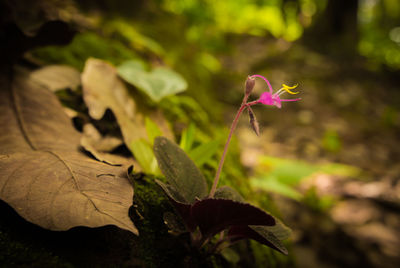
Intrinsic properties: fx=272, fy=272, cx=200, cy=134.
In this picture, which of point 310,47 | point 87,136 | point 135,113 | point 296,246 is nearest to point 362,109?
point 310,47

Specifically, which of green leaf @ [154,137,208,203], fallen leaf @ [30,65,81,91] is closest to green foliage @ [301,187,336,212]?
green leaf @ [154,137,208,203]

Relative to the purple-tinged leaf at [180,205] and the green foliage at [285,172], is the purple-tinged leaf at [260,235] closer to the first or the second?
the purple-tinged leaf at [180,205]

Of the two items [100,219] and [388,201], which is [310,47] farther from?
[100,219]

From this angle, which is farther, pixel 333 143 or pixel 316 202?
pixel 333 143

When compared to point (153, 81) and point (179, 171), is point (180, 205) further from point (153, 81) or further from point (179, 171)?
point (153, 81)

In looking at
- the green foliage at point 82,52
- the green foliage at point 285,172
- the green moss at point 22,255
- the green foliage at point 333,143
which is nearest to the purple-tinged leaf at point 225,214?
the green moss at point 22,255

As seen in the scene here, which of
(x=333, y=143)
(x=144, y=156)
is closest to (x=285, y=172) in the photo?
(x=333, y=143)

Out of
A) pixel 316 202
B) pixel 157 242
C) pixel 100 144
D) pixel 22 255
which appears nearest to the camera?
pixel 22 255
